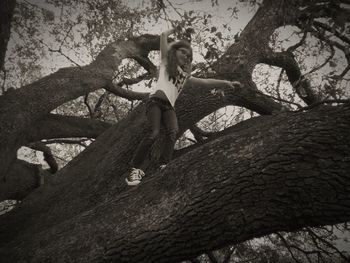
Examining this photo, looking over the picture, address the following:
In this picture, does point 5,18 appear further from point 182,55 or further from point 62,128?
point 62,128

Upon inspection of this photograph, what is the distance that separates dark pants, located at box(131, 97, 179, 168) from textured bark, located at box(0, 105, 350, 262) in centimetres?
114

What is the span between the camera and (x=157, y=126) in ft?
14.1

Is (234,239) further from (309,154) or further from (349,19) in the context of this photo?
(349,19)

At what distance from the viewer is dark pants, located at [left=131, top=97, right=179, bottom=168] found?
4.30 metres

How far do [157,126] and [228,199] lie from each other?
6.29ft

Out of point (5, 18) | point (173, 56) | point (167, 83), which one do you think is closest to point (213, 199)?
point (167, 83)

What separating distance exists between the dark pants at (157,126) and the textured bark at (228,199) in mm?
1135

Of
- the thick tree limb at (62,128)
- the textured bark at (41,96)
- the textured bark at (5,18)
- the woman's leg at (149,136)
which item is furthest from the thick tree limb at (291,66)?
the textured bark at (5,18)

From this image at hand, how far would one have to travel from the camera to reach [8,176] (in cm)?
597

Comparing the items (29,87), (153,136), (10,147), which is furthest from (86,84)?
(153,136)

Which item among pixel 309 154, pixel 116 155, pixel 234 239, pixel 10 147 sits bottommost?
pixel 234 239

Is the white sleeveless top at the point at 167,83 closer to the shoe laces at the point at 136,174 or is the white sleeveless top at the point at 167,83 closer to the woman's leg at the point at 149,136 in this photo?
the woman's leg at the point at 149,136

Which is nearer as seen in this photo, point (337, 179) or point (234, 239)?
point (337, 179)

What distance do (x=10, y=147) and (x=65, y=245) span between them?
2.35 meters
